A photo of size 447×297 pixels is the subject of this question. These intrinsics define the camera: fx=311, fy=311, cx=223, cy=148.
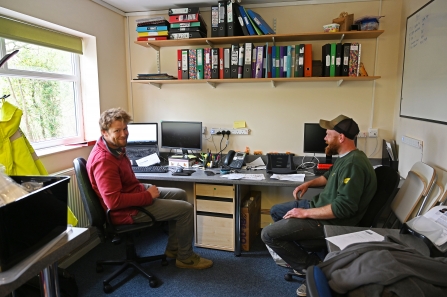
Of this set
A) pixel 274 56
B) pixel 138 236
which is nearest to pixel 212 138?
pixel 274 56

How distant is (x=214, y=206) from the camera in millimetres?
2877

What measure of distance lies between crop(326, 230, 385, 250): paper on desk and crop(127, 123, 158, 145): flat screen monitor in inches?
89.0

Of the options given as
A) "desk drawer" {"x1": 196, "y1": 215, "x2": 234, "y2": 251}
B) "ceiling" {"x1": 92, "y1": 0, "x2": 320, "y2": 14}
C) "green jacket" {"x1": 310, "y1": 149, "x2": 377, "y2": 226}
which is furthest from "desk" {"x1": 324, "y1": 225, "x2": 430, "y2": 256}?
"ceiling" {"x1": 92, "y1": 0, "x2": 320, "y2": 14}

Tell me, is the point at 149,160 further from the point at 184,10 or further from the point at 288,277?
the point at 288,277

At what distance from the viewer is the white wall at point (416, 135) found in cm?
207

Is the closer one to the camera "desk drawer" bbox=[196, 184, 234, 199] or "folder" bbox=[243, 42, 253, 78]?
"desk drawer" bbox=[196, 184, 234, 199]

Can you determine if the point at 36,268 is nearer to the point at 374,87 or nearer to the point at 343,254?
the point at 343,254

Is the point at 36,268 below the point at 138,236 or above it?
above

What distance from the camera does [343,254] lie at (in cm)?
106

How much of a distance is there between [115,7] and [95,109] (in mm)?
1132

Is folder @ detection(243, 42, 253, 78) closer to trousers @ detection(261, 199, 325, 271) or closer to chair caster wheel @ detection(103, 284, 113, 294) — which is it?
trousers @ detection(261, 199, 325, 271)

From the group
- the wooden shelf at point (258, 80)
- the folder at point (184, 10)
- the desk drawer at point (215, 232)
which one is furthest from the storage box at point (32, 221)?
the folder at point (184, 10)

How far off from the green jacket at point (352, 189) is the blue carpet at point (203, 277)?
2.52ft

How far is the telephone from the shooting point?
10.1 ft
